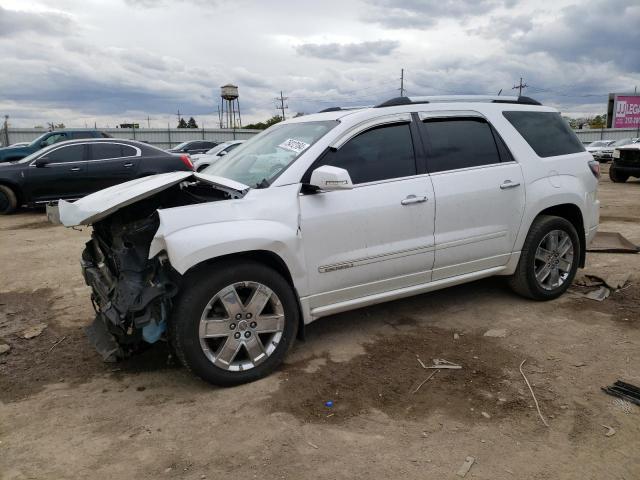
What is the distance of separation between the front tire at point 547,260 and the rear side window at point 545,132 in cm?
64

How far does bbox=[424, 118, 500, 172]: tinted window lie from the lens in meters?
4.14

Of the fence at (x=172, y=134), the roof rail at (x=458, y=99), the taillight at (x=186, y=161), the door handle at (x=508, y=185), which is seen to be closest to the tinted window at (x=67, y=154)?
the taillight at (x=186, y=161)

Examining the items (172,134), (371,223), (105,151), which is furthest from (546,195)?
(172,134)

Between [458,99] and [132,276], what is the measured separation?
3.03 meters

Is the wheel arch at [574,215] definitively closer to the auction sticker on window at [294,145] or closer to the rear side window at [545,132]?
the rear side window at [545,132]

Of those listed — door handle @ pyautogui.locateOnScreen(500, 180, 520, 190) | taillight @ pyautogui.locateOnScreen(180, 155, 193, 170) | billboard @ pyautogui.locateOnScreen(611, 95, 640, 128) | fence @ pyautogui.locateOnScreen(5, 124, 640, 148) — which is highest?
billboard @ pyautogui.locateOnScreen(611, 95, 640, 128)

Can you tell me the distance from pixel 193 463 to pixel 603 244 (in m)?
6.05

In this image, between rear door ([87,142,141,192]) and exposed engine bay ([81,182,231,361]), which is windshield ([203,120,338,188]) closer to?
exposed engine bay ([81,182,231,361])

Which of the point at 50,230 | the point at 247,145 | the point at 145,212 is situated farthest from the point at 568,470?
the point at 50,230

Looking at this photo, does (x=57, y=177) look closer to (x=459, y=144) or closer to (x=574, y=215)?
(x=459, y=144)

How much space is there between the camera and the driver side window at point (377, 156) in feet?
12.4

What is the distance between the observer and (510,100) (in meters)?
4.82

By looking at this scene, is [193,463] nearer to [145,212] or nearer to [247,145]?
[145,212]

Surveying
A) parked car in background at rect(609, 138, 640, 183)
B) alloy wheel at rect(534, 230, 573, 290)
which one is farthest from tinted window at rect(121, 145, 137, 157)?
parked car in background at rect(609, 138, 640, 183)
